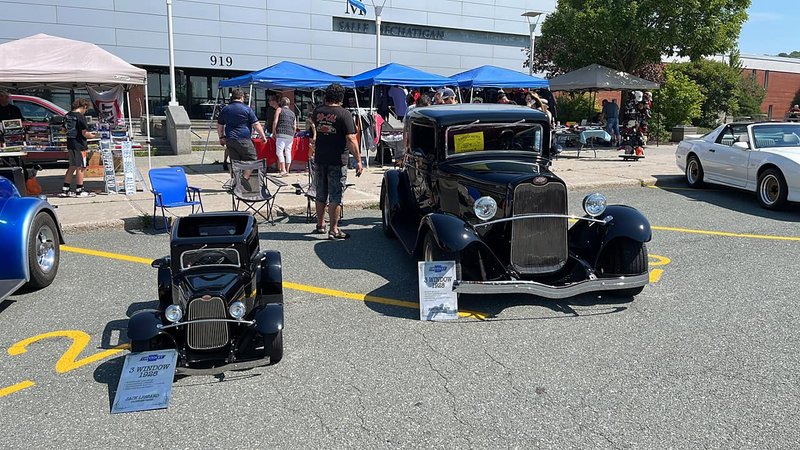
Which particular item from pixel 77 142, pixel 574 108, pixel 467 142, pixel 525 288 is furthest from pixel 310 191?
pixel 574 108

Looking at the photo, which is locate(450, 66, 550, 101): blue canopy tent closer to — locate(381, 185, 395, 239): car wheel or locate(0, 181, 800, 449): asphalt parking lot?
locate(381, 185, 395, 239): car wheel

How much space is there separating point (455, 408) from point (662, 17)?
1904 cm

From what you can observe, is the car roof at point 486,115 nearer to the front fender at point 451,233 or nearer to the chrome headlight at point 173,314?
the front fender at point 451,233

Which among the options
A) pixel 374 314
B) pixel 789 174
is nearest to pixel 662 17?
pixel 789 174

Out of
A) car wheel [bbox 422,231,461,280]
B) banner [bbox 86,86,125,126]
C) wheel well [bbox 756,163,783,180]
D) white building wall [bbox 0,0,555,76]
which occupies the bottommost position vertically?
car wheel [bbox 422,231,461,280]

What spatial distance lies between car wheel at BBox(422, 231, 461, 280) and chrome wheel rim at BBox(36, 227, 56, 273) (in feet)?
12.1

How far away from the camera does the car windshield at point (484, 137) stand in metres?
6.51

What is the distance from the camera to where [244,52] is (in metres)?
29.6

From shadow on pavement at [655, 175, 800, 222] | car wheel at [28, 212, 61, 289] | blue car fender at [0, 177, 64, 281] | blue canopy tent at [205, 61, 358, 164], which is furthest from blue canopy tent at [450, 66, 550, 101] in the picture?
blue car fender at [0, 177, 64, 281]

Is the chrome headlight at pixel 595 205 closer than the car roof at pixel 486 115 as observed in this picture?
Yes

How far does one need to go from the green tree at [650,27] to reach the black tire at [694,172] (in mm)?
8435

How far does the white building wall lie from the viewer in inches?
1026

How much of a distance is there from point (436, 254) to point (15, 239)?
3.70 metres

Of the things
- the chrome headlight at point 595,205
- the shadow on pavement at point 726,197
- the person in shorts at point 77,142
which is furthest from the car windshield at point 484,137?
the person in shorts at point 77,142
